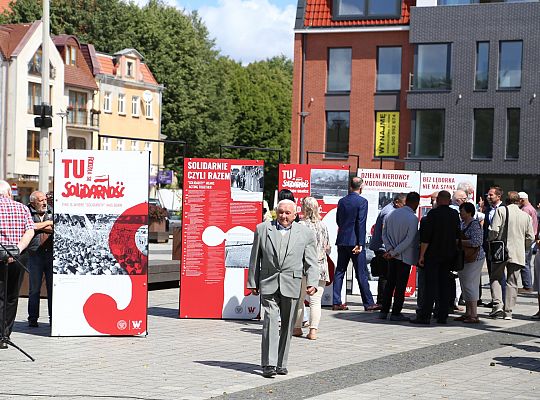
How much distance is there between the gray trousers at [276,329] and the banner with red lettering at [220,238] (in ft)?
14.9

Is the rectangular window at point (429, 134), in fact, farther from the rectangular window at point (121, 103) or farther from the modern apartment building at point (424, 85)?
the rectangular window at point (121, 103)

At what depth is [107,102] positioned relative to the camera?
262 feet

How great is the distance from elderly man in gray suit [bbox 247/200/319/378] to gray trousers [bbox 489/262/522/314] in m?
6.13

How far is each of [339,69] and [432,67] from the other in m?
5.12

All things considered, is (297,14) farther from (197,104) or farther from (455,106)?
(197,104)

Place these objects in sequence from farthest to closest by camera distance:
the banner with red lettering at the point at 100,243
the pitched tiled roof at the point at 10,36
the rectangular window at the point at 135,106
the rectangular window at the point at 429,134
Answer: the rectangular window at the point at 135,106, the pitched tiled roof at the point at 10,36, the rectangular window at the point at 429,134, the banner with red lettering at the point at 100,243

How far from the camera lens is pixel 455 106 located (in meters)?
50.1

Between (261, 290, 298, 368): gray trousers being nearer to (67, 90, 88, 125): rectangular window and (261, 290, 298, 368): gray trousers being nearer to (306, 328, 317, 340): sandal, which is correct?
(306, 328, 317, 340): sandal

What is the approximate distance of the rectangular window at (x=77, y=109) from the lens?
76.1m

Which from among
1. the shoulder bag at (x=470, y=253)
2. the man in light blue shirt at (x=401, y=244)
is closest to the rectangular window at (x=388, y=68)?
the man in light blue shirt at (x=401, y=244)

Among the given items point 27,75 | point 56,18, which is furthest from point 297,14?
point 56,18

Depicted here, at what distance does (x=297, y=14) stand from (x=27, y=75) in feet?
77.9

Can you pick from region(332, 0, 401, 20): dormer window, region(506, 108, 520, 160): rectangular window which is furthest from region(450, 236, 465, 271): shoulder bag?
region(332, 0, 401, 20): dormer window

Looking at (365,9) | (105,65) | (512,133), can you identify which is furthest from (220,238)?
(105,65)
